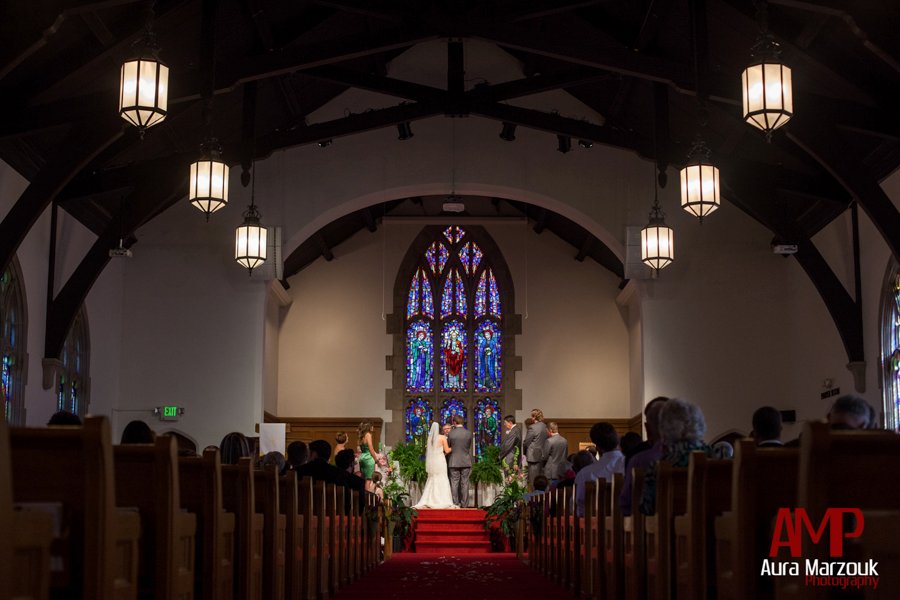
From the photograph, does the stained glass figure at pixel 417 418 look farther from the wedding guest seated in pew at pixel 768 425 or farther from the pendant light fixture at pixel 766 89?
the wedding guest seated in pew at pixel 768 425

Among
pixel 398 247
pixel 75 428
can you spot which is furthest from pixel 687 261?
pixel 75 428

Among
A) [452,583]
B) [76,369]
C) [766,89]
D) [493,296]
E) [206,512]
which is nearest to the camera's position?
[206,512]

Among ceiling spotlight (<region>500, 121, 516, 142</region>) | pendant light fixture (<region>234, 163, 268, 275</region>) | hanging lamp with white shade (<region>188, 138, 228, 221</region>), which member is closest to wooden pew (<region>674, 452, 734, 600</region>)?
hanging lamp with white shade (<region>188, 138, 228, 221</region>)

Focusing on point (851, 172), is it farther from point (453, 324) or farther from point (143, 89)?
point (453, 324)

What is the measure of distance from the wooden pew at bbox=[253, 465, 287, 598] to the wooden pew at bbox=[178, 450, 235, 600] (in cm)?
82

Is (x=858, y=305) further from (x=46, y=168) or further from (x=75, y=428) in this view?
(x=75, y=428)

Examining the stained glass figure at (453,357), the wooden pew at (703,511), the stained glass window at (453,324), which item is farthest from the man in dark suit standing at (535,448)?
the wooden pew at (703,511)

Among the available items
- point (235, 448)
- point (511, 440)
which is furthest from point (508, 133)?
point (235, 448)

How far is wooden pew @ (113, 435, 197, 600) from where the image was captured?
3561 mm

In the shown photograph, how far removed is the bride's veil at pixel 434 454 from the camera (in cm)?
1539

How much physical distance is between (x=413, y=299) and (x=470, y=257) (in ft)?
4.03

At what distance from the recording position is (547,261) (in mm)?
18516

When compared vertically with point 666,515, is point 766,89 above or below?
above

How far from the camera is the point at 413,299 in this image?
61.9 ft
